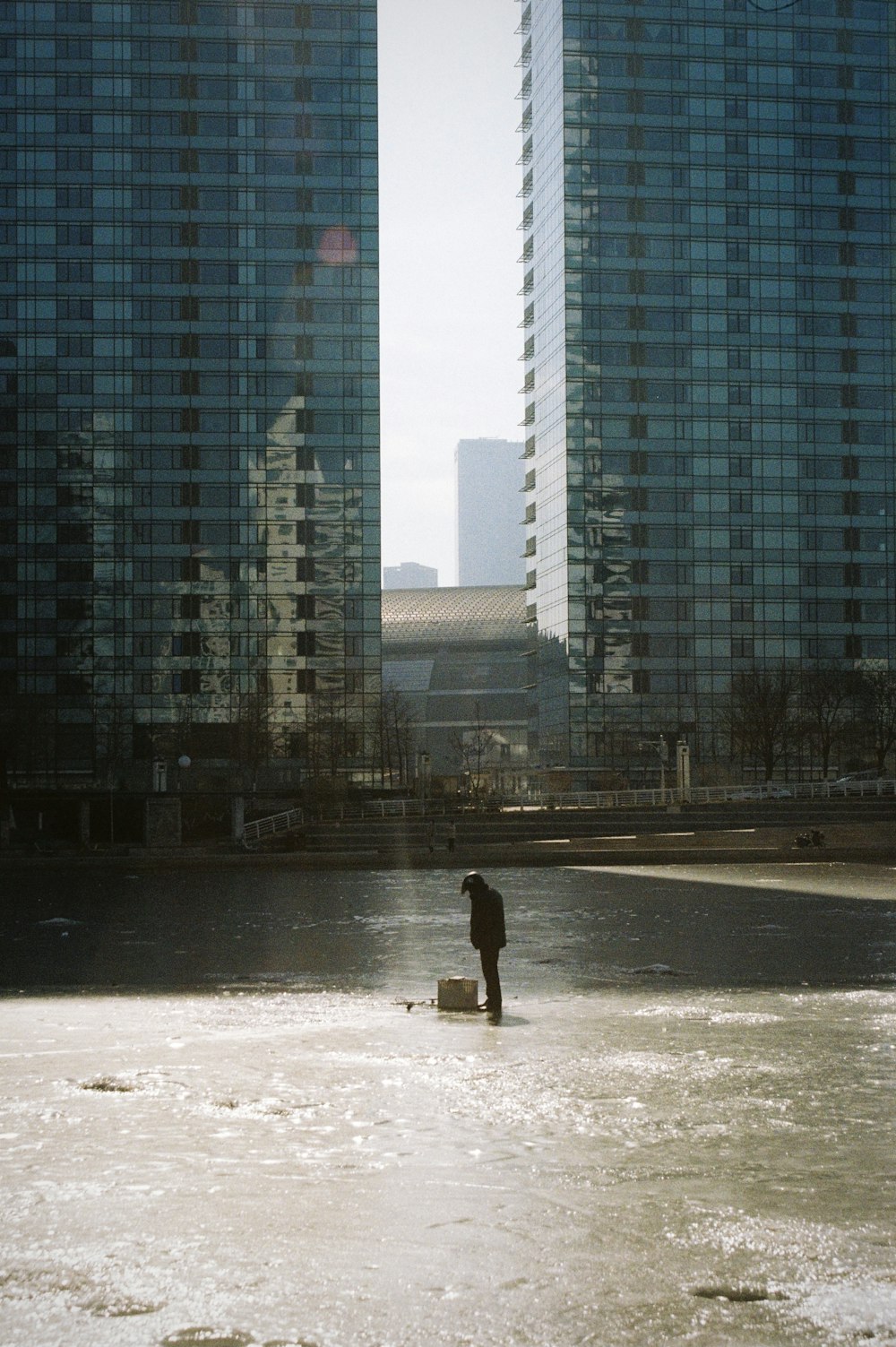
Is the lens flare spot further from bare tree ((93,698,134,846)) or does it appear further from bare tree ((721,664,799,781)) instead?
bare tree ((721,664,799,781))

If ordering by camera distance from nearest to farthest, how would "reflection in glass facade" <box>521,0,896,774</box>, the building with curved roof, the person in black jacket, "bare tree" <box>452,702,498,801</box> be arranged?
Result: the person in black jacket, "reflection in glass facade" <box>521,0,896,774</box>, "bare tree" <box>452,702,498,801</box>, the building with curved roof

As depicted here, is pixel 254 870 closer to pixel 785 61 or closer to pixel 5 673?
pixel 5 673

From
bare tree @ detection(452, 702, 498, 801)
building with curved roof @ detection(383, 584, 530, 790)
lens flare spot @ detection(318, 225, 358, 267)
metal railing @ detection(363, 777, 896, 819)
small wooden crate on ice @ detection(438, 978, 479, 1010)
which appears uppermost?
lens flare spot @ detection(318, 225, 358, 267)

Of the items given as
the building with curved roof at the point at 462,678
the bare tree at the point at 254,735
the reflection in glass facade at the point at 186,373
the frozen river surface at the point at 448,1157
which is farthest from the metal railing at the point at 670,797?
the building with curved roof at the point at 462,678

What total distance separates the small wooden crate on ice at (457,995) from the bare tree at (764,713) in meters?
83.8

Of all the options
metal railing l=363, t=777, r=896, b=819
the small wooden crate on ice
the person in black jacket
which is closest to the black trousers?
the person in black jacket

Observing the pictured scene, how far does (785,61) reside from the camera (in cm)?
12425

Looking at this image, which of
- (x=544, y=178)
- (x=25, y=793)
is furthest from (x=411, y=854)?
(x=544, y=178)

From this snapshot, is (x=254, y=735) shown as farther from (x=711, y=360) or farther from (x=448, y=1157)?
(x=448, y=1157)

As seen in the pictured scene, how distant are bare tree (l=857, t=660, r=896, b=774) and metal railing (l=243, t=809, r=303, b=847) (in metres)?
56.1

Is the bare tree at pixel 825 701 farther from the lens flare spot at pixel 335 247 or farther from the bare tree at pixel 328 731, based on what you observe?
the lens flare spot at pixel 335 247

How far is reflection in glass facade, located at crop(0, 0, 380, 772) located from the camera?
374 feet

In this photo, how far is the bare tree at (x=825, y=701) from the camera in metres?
112

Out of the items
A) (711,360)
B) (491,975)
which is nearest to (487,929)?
(491,975)
